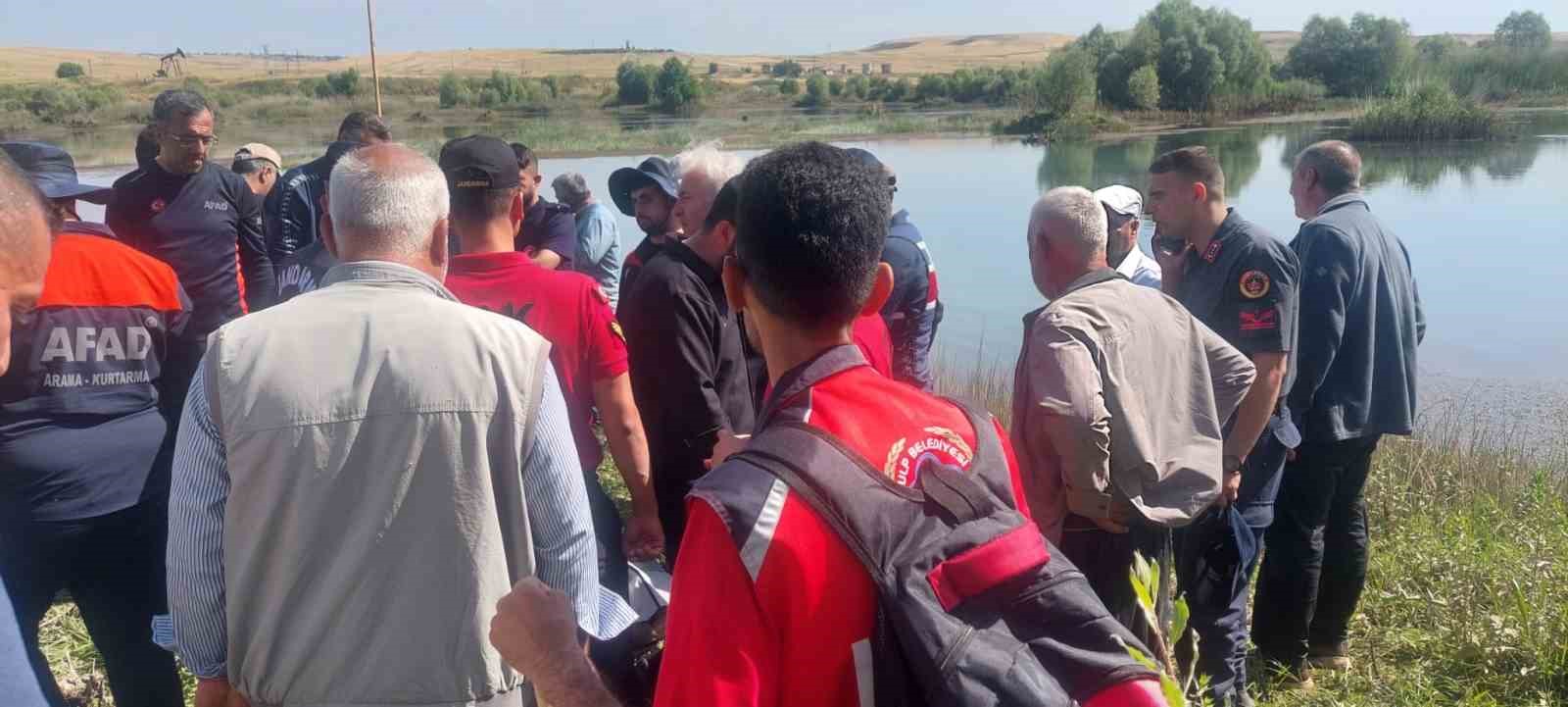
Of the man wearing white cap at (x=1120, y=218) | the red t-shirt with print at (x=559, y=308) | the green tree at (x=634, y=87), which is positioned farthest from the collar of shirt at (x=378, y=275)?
the green tree at (x=634, y=87)

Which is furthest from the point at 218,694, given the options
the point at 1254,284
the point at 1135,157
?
the point at 1135,157

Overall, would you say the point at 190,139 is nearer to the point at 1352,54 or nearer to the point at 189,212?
the point at 189,212

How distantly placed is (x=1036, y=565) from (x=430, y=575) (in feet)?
3.89

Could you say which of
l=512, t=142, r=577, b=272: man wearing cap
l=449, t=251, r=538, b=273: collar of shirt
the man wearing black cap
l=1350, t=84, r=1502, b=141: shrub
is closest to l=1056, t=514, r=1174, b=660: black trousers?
l=449, t=251, r=538, b=273: collar of shirt

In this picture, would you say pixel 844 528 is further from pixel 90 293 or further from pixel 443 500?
pixel 90 293

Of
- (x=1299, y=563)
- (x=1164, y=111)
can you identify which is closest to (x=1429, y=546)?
(x=1299, y=563)

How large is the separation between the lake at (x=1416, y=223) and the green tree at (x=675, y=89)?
15.6 metres

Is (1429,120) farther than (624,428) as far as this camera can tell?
Yes

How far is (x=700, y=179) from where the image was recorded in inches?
151

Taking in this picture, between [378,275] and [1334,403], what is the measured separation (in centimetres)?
340

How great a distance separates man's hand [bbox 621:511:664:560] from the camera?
125 inches

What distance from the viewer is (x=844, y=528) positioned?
4.00 feet

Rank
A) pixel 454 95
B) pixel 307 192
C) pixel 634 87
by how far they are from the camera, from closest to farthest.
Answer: pixel 307 192 → pixel 454 95 → pixel 634 87

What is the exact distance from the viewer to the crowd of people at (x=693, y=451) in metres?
1.24
